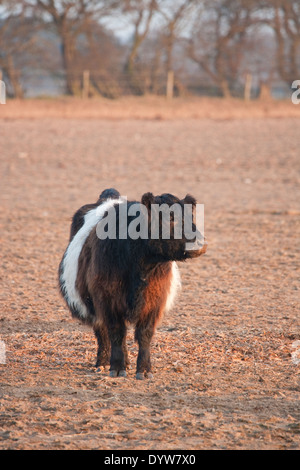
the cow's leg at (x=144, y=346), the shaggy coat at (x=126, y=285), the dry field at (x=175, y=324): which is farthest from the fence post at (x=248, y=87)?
the cow's leg at (x=144, y=346)

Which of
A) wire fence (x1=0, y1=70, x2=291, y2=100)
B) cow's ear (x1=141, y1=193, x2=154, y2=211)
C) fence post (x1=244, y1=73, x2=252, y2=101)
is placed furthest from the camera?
fence post (x1=244, y1=73, x2=252, y2=101)

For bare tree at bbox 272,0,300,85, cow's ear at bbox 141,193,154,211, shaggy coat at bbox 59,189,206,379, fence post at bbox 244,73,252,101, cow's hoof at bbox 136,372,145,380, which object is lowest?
cow's hoof at bbox 136,372,145,380

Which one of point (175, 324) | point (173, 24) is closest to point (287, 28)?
point (173, 24)

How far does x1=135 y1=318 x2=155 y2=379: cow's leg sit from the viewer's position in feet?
15.8

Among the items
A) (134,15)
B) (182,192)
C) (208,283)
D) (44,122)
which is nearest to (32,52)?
(134,15)

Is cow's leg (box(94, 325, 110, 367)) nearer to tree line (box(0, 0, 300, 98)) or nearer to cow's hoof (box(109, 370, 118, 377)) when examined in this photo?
cow's hoof (box(109, 370, 118, 377))

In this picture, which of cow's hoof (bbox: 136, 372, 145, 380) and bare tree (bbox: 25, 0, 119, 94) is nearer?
cow's hoof (bbox: 136, 372, 145, 380)

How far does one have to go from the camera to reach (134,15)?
1422 inches

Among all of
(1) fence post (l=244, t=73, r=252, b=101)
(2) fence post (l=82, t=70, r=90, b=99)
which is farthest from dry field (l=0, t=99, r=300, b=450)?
(1) fence post (l=244, t=73, r=252, b=101)

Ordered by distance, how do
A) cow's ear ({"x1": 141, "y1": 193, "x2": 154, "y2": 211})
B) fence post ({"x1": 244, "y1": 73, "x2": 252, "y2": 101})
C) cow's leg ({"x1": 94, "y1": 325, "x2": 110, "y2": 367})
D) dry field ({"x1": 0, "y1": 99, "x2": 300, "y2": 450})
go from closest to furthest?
dry field ({"x1": 0, "y1": 99, "x2": 300, "y2": 450}) → cow's ear ({"x1": 141, "y1": 193, "x2": 154, "y2": 211}) → cow's leg ({"x1": 94, "y1": 325, "x2": 110, "y2": 367}) → fence post ({"x1": 244, "y1": 73, "x2": 252, "y2": 101})

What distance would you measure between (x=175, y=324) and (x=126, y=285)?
1.39 metres

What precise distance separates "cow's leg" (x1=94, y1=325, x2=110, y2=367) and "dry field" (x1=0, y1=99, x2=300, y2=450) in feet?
0.49

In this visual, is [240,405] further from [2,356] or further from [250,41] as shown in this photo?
[250,41]

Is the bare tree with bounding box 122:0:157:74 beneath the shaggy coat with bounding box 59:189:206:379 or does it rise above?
above
